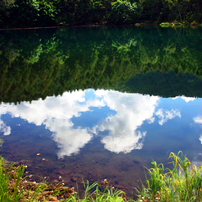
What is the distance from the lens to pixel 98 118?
9.34m

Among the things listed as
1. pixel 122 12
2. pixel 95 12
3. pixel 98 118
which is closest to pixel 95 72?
pixel 98 118

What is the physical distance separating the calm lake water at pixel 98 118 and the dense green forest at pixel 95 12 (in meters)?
49.1

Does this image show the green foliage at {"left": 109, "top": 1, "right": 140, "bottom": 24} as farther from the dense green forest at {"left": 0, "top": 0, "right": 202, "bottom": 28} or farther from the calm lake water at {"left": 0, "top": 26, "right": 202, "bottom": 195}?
the calm lake water at {"left": 0, "top": 26, "right": 202, "bottom": 195}

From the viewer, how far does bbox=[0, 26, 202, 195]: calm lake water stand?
20.4 ft

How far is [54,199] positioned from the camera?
448 centimetres

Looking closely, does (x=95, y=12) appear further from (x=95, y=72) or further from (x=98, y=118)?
(x=98, y=118)

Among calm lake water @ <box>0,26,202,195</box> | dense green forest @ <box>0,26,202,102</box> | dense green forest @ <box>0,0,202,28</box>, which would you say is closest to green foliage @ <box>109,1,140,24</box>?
dense green forest @ <box>0,0,202,28</box>

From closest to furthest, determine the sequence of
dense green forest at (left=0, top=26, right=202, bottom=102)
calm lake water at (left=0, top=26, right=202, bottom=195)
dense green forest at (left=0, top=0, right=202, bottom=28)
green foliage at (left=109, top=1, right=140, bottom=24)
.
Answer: calm lake water at (left=0, top=26, right=202, bottom=195) → dense green forest at (left=0, top=26, right=202, bottom=102) → dense green forest at (left=0, top=0, right=202, bottom=28) → green foliage at (left=109, top=1, right=140, bottom=24)

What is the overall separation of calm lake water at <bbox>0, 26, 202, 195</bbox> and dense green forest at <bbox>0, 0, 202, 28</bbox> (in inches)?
1932

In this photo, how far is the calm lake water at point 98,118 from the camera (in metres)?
6.22

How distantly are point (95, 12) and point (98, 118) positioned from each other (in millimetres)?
69777

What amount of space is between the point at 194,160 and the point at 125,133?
247 cm

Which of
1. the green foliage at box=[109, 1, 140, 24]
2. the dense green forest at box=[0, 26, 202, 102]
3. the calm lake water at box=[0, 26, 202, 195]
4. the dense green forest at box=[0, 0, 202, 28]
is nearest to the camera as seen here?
the calm lake water at box=[0, 26, 202, 195]

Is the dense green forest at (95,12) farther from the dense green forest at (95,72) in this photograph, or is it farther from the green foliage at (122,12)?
the dense green forest at (95,72)
